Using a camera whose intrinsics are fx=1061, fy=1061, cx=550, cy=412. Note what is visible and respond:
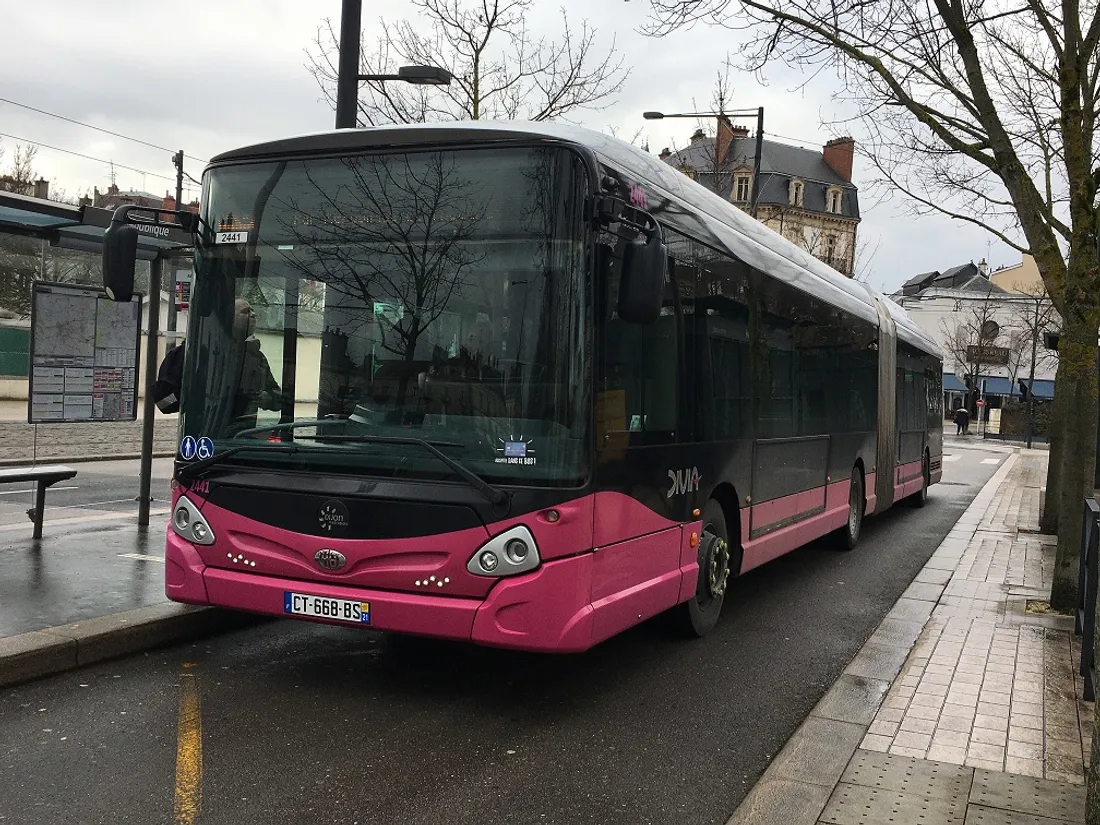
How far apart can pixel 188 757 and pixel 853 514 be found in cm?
923

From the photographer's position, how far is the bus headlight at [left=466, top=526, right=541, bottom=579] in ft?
16.9

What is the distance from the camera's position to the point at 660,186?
6594 mm

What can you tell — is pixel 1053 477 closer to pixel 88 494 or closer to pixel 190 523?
pixel 190 523

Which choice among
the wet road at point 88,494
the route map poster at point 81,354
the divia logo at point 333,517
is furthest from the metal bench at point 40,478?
the divia logo at point 333,517

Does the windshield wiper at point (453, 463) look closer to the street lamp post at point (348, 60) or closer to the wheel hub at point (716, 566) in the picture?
the wheel hub at point (716, 566)

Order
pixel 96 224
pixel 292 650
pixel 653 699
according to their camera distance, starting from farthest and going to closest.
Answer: pixel 96 224 < pixel 292 650 < pixel 653 699

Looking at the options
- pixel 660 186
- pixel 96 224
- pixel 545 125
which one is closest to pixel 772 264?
pixel 660 186

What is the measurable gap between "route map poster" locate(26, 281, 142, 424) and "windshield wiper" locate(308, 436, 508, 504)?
523 centimetres

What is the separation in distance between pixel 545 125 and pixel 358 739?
3.25 m

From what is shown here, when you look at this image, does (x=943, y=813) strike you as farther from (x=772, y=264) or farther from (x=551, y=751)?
(x=772, y=264)

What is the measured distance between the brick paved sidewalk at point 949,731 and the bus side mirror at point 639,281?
7.21 ft

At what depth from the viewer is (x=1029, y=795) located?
4363mm

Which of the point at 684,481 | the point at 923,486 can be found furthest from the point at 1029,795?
the point at 923,486

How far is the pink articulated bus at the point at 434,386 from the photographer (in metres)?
5.21
